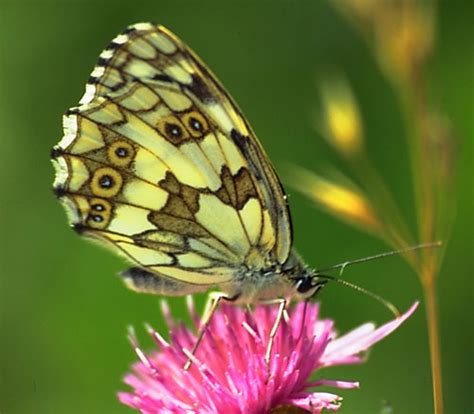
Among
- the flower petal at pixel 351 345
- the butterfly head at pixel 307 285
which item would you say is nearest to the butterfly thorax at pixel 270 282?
the butterfly head at pixel 307 285

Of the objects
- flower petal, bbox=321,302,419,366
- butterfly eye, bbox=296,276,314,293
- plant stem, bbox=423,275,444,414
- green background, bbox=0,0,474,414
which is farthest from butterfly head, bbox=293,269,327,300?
green background, bbox=0,0,474,414

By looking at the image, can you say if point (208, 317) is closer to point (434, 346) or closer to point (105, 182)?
point (105, 182)

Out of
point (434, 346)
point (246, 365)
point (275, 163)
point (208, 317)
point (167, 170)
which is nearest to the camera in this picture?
point (434, 346)

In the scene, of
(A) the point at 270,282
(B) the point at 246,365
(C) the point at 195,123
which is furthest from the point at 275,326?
(C) the point at 195,123

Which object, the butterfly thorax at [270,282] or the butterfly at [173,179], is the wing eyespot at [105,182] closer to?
the butterfly at [173,179]

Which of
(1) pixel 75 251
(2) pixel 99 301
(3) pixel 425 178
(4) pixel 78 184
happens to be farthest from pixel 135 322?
(3) pixel 425 178
